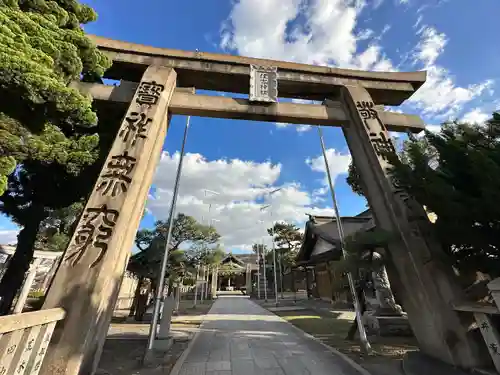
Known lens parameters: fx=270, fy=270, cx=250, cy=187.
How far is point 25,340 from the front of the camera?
225 cm

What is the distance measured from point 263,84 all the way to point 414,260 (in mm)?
4402

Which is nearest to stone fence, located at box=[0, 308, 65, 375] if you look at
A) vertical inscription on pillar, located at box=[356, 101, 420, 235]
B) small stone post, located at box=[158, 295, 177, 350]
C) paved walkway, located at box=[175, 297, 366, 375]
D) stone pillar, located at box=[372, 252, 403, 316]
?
paved walkway, located at box=[175, 297, 366, 375]

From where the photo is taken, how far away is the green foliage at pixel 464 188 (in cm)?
287

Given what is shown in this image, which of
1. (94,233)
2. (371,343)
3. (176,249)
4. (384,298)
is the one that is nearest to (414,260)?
(371,343)

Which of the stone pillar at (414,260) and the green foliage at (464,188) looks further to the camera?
the stone pillar at (414,260)

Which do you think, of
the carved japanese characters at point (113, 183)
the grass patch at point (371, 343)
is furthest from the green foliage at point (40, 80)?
the grass patch at point (371, 343)

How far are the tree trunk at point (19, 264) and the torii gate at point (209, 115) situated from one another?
10.8 ft

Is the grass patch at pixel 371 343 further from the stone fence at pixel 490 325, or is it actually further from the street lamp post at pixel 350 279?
the stone fence at pixel 490 325

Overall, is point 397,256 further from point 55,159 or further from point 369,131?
point 55,159

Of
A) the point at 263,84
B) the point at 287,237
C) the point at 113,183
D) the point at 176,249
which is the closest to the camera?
the point at 113,183

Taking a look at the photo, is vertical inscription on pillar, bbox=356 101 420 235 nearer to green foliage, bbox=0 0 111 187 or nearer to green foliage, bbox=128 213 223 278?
green foliage, bbox=0 0 111 187

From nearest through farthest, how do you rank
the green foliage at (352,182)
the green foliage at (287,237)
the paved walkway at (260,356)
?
the paved walkway at (260,356), the green foliage at (352,182), the green foliage at (287,237)

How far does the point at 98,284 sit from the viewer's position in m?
3.24

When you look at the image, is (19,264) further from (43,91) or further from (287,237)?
(287,237)
